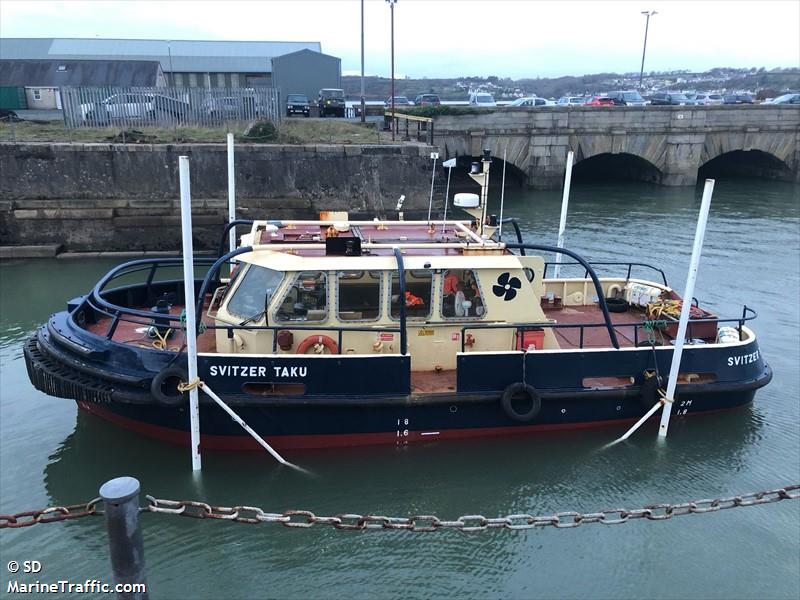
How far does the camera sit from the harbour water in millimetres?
6035

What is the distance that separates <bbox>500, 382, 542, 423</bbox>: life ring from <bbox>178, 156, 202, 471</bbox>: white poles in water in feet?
11.6

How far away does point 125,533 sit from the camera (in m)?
2.97

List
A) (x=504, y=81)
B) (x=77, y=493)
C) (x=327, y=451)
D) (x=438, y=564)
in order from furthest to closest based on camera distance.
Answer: (x=504, y=81) → (x=327, y=451) → (x=77, y=493) → (x=438, y=564)

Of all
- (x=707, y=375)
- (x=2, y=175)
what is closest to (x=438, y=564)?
(x=707, y=375)

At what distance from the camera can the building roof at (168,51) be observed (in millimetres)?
41781

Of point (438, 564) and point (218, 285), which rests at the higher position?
Answer: point (218, 285)

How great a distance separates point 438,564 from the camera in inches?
247

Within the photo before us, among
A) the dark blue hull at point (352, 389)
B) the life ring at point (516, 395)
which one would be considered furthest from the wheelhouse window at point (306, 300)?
the life ring at point (516, 395)

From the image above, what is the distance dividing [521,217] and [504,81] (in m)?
187

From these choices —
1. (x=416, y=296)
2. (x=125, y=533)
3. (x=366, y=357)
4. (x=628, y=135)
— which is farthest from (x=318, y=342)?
(x=628, y=135)

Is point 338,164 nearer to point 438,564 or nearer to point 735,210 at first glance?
point 438,564

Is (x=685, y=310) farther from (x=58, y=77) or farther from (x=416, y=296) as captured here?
(x=58, y=77)

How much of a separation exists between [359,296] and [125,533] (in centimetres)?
493

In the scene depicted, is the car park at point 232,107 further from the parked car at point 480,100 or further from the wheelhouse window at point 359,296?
the parked car at point 480,100
